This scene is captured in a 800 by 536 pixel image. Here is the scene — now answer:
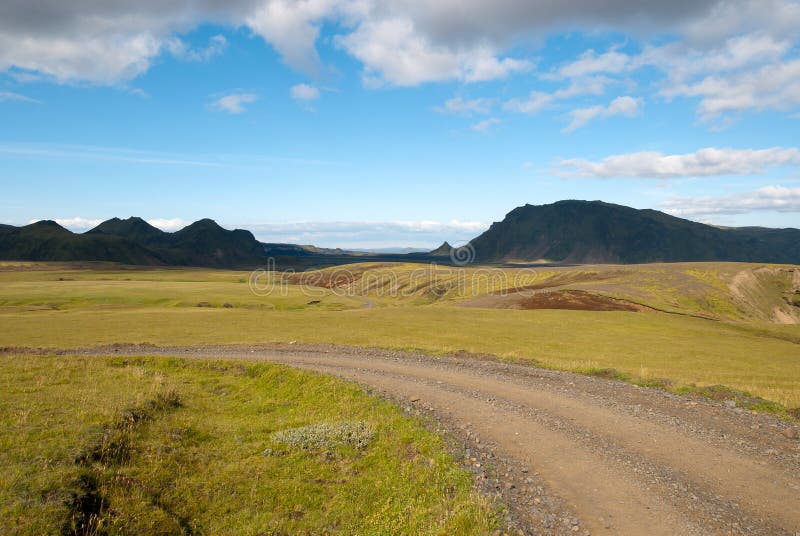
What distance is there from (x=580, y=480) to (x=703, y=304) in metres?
113

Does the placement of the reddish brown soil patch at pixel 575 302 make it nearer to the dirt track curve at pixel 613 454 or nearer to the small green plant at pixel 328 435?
the dirt track curve at pixel 613 454

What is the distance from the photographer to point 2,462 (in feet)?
41.6

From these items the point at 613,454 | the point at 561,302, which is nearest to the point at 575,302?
the point at 561,302

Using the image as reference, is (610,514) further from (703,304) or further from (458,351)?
(703,304)

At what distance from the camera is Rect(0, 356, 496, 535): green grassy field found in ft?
37.2

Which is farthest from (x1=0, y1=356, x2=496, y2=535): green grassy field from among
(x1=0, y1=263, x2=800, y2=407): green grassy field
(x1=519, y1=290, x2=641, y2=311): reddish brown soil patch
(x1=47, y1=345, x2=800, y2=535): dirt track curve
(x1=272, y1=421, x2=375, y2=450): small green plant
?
(x1=519, y1=290, x2=641, y2=311): reddish brown soil patch

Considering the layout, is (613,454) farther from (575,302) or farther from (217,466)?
(575,302)

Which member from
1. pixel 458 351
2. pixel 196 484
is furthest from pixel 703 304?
pixel 196 484

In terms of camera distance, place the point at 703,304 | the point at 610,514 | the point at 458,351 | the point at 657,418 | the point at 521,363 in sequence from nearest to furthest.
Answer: the point at 610,514 < the point at 657,418 < the point at 521,363 < the point at 458,351 < the point at 703,304

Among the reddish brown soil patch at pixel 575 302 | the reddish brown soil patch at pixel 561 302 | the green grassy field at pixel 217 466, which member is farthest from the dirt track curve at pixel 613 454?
the reddish brown soil patch at pixel 575 302

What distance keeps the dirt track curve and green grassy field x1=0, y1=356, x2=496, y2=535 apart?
1.87 meters

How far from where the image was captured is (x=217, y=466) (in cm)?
1497

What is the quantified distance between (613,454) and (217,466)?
1307cm

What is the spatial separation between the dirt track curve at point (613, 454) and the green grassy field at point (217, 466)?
1868mm
